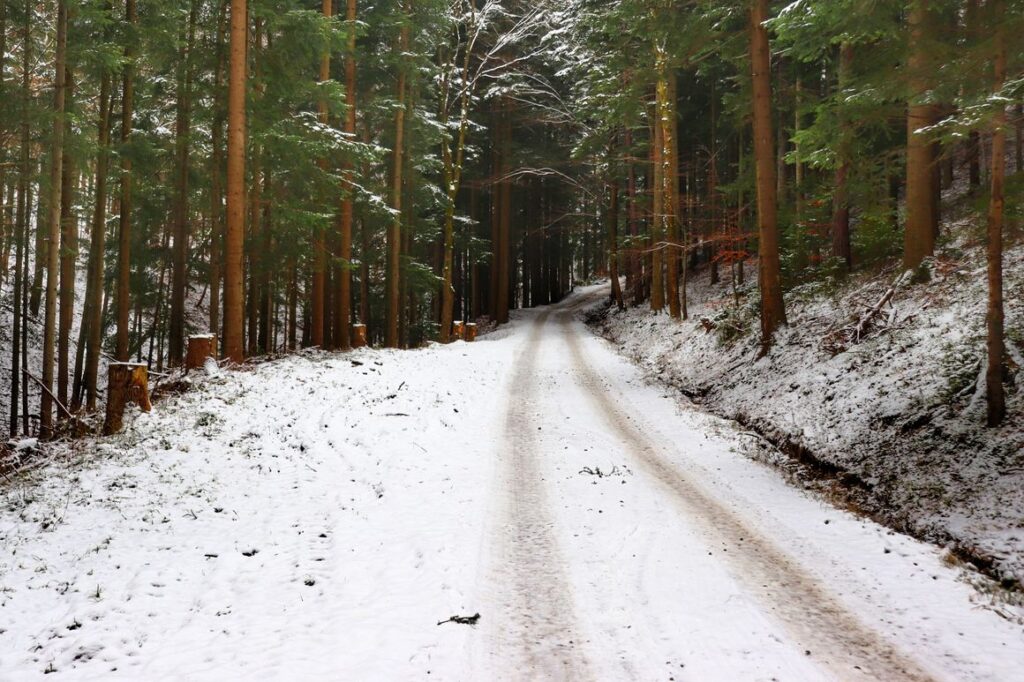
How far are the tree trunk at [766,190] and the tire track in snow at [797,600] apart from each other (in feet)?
24.4

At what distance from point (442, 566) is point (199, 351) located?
29.9ft

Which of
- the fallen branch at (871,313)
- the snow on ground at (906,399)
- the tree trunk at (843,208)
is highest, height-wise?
the tree trunk at (843,208)

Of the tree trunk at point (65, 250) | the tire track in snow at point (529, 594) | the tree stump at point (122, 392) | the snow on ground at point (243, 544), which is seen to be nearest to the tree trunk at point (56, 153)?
the tree trunk at point (65, 250)

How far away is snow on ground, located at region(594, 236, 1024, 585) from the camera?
6.52m

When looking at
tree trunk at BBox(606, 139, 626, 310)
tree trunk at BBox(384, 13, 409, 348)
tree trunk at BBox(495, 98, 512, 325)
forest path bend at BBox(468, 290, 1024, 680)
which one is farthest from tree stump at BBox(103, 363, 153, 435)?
tree trunk at BBox(606, 139, 626, 310)

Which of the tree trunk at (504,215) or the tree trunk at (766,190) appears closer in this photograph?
the tree trunk at (766,190)

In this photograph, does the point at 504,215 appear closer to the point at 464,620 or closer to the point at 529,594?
the point at 529,594

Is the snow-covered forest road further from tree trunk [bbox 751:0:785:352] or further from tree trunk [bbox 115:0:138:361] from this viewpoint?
tree trunk [bbox 115:0:138:361]

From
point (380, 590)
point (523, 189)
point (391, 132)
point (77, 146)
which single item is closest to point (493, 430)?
point (380, 590)

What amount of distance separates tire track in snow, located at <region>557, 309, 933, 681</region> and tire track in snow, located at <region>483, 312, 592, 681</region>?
68.8 inches

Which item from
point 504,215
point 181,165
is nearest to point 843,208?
point 181,165

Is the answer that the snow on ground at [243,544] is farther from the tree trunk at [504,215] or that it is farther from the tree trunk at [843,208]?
the tree trunk at [504,215]

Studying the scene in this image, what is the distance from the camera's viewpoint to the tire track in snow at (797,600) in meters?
4.07

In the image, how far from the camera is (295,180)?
607 inches
